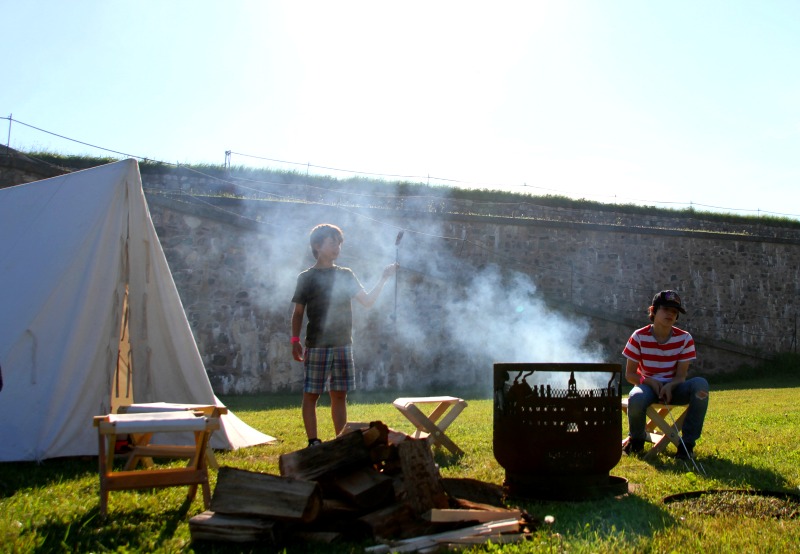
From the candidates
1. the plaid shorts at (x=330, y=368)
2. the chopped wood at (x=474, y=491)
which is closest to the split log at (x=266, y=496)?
the chopped wood at (x=474, y=491)

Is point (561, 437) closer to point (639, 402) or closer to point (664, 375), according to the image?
point (639, 402)

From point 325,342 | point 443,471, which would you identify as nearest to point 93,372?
point 325,342

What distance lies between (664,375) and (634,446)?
1.83ft

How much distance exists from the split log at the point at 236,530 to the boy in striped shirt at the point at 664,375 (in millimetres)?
3044

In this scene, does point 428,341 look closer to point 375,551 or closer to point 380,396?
point 380,396

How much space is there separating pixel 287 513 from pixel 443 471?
172 centimetres

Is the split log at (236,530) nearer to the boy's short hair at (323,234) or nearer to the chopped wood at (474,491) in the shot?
the chopped wood at (474,491)

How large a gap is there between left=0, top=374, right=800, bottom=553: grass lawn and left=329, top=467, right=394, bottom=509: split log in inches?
11.0

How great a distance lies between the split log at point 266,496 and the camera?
2836 mm

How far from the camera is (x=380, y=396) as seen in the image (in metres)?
11.3

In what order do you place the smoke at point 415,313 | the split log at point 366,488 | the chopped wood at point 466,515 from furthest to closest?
the smoke at point 415,313, the split log at point 366,488, the chopped wood at point 466,515

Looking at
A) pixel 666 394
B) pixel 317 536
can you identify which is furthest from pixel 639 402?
pixel 317 536

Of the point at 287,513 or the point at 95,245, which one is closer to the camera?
the point at 287,513

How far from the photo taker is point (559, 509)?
338 centimetres
